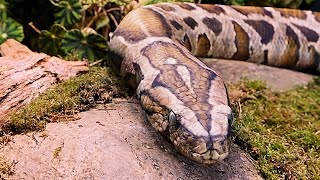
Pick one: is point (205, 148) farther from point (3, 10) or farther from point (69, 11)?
point (3, 10)

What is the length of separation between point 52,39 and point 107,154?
→ 2.21m

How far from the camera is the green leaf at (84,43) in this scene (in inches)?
191

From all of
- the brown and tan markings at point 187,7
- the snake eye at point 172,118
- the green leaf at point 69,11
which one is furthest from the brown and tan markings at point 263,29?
the snake eye at point 172,118

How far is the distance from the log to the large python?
1.52 ft

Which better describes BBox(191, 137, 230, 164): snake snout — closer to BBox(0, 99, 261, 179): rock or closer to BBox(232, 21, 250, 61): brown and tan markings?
BBox(0, 99, 261, 179): rock

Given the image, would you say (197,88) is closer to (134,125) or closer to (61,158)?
(134,125)

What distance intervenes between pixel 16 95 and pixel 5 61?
41 cm

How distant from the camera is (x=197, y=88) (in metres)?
3.32

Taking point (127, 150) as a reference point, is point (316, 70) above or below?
below

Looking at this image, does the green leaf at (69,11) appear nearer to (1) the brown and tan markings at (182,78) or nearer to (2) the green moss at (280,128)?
(1) the brown and tan markings at (182,78)

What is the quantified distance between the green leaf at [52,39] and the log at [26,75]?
749mm

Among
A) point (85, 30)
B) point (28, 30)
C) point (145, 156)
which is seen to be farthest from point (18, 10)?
point (145, 156)

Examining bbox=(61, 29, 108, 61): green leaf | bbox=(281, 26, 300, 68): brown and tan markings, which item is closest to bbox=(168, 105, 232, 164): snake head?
bbox=(61, 29, 108, 61): green leaf

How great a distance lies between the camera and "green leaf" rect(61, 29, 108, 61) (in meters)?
4.84
